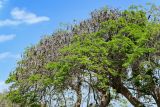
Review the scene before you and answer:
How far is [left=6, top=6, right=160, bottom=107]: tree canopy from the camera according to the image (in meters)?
20.4

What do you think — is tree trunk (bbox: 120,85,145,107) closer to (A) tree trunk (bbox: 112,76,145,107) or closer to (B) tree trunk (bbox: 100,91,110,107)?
(A) tree trunk (bbox: 112,76,145,107)

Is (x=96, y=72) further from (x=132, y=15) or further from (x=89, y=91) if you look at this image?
(x=132, y=15)

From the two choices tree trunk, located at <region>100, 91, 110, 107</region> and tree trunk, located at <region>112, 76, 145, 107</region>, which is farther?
tree trunk, located at <region>100, 91, 110, 107</region>

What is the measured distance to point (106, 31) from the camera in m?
21.4

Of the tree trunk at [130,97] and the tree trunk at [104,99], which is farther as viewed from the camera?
the tree trunk at [104,99]

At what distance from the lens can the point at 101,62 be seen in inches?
812

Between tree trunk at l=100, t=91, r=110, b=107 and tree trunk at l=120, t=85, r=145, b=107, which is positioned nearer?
tree trunk at l=120, t=85, r=145, b=107

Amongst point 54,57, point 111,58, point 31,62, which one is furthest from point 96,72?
point 31,62

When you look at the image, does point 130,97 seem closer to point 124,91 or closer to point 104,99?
point 124,91

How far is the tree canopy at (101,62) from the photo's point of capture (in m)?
20.4

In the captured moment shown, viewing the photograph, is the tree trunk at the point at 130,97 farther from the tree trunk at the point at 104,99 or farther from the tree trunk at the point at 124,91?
the tree trunk at the point at 104,99

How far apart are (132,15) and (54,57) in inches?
157

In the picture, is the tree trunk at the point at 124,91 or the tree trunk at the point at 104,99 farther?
the tree trunk at the point at 104,99

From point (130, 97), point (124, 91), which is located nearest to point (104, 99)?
point (124, 91)
